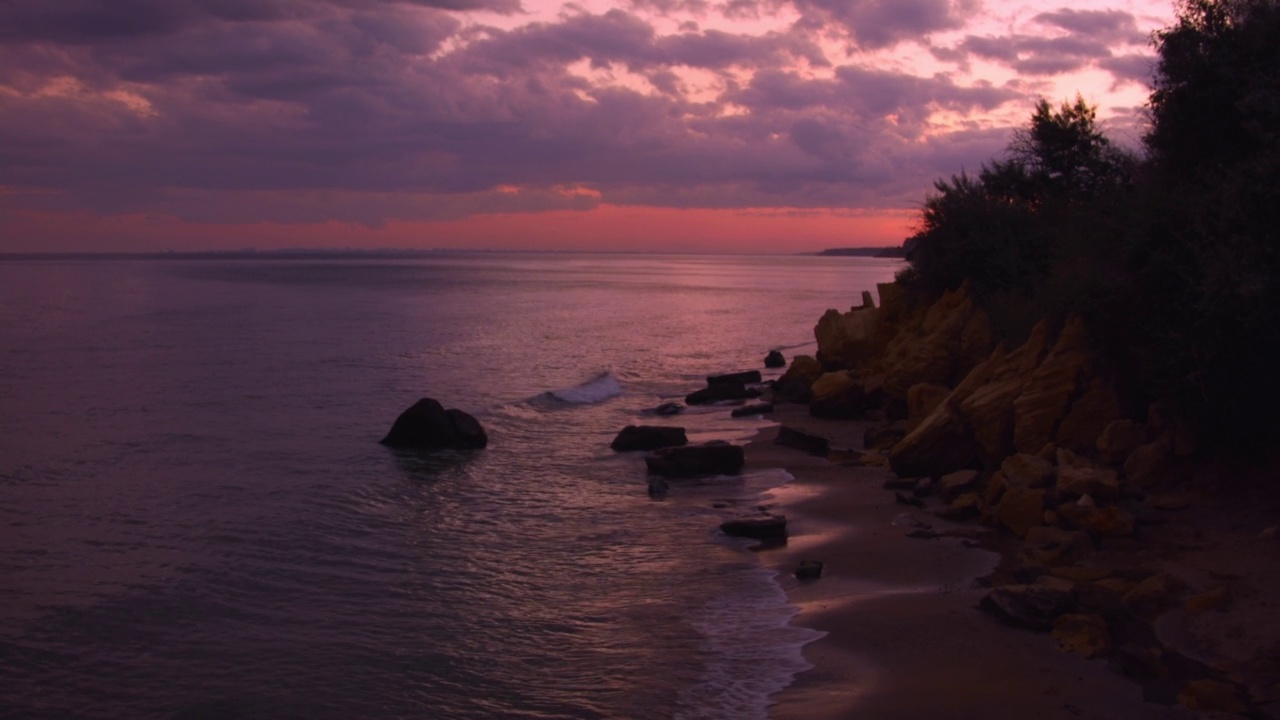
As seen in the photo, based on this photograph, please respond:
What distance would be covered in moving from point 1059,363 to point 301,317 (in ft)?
179

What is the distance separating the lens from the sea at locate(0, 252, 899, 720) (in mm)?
9445

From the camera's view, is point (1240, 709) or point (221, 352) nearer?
point (1240, 709)

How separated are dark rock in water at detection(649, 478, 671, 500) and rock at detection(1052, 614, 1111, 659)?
8351mm

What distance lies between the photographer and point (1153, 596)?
386 inches

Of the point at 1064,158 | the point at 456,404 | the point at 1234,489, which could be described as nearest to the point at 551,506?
the point at 1234,489

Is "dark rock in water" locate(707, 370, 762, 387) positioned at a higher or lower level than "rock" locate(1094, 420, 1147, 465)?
lower

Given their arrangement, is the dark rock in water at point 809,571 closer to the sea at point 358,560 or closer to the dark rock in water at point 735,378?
the sea at point 358,560

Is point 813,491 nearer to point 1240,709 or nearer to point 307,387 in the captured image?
point 1240,709

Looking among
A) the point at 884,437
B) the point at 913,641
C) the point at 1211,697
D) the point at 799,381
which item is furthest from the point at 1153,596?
the point at 799,381

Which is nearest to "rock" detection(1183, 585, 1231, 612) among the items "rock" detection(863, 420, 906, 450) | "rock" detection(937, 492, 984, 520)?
"rock" detection(937, 492, 984, 520)

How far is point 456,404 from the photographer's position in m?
28.9

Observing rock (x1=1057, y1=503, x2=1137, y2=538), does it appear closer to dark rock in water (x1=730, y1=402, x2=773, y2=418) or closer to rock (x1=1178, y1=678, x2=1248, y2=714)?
rock (x1=1178, y1=678, x2=1248, y2=714)

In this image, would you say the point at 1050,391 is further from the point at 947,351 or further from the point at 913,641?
the point at 947,351

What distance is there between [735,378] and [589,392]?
15.3 feet
